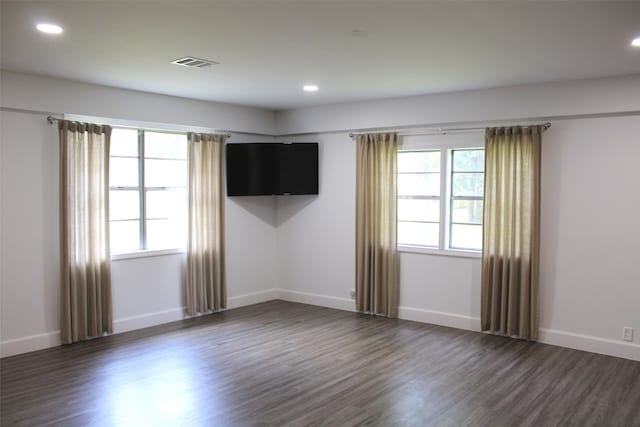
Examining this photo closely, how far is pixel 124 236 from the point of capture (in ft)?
19.0

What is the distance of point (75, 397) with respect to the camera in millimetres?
3838

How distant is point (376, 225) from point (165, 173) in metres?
2.70

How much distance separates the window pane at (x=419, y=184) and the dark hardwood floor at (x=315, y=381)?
165cm

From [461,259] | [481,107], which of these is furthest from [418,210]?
[481,107]

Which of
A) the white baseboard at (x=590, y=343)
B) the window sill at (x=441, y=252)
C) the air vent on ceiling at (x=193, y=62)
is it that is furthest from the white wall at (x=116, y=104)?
the white baseboard at (x=590, y=343)

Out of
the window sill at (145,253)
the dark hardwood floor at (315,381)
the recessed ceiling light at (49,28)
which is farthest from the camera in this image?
the window sill at (145,253)

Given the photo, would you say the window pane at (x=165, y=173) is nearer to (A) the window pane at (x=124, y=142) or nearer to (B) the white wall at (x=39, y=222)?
(A) the window pane at (x=124, y=142)

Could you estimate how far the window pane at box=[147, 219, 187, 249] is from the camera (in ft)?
19.8

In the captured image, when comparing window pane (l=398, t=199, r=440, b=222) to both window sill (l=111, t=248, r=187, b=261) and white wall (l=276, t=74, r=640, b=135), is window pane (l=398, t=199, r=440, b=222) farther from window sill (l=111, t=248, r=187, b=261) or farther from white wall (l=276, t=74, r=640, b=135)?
window sill (l=111, t=248, r=187, b=261)

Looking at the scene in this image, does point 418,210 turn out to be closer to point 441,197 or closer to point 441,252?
point 441,197

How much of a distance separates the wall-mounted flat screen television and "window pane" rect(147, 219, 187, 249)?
0.84 meters

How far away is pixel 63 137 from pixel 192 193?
1.64m

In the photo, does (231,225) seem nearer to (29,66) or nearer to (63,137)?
(63,137)

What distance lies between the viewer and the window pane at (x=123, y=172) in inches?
223
